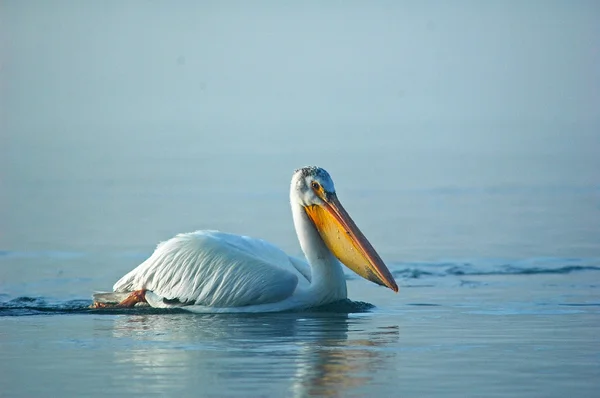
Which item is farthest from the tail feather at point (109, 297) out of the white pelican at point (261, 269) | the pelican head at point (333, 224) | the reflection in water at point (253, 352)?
the pelican head at point (333, 224)

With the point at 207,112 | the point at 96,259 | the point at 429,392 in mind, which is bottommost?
the point at 429,392

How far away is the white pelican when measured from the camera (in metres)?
9.55

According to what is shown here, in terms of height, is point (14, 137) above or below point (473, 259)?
above

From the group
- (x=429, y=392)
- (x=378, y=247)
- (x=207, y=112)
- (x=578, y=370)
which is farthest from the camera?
(x=207, y=112)

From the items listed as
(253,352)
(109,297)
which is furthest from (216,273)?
(253,352)

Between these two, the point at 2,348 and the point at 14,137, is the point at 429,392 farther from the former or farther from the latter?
the point at 14,137

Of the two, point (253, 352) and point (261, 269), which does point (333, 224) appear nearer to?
point (261, 269)

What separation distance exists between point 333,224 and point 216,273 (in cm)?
84

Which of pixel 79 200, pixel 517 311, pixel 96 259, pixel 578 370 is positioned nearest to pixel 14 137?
pixel 79 200

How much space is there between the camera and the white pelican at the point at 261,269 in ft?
31.3

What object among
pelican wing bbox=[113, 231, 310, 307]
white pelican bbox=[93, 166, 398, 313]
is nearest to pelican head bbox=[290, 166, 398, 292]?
white pelican bbox=[93, 166, 398, 313]

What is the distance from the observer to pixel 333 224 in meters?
9.79

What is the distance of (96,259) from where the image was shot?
12.2m

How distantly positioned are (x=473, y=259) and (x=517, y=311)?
2.58 meters
